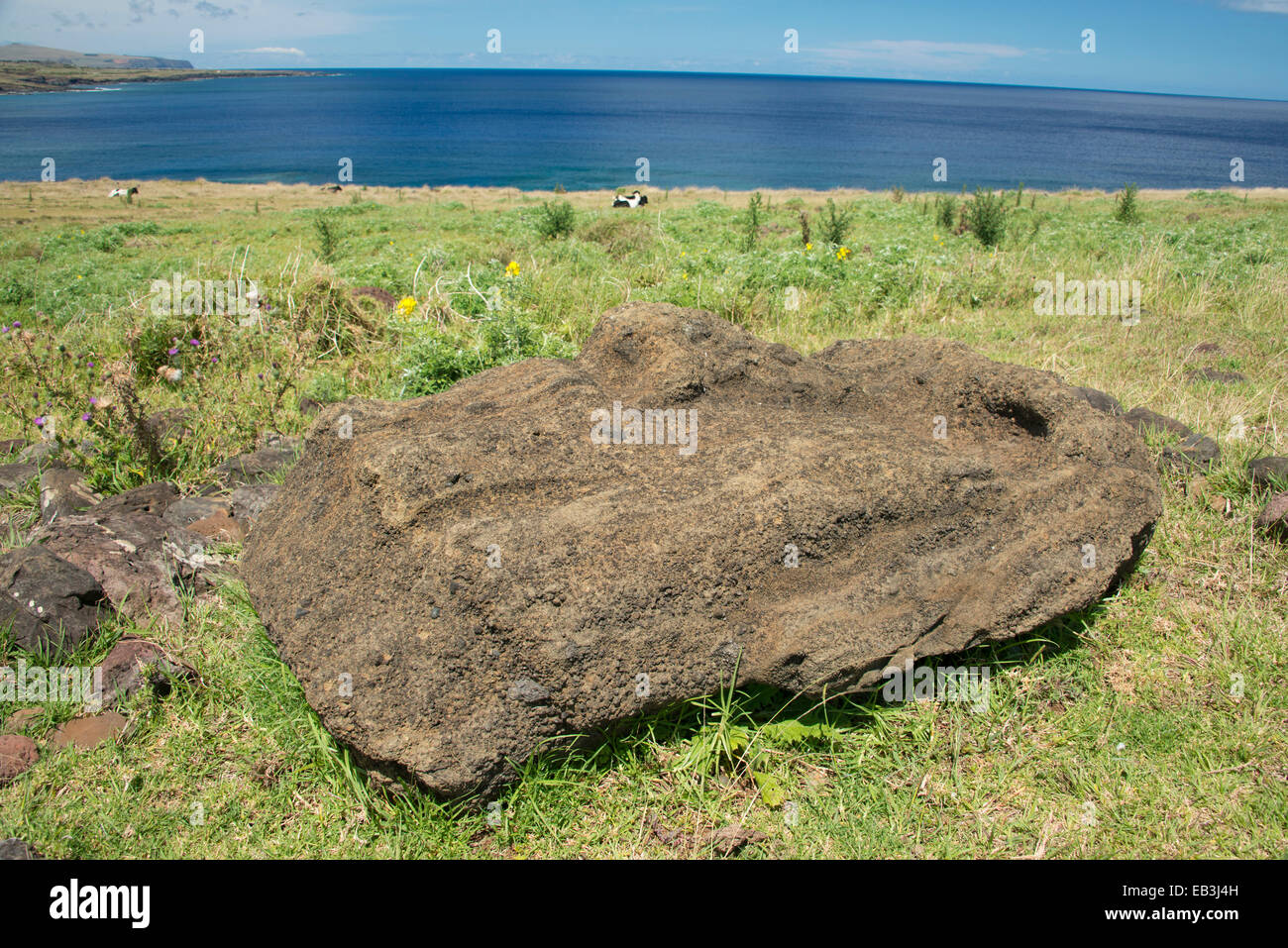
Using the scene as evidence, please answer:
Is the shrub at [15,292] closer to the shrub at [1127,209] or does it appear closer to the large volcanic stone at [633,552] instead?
the large volcanic stone at [633,552]

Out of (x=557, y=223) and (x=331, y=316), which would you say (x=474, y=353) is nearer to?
(x=331, y=316)

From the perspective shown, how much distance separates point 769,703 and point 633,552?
34.9 inches

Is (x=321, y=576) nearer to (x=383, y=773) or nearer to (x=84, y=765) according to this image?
(x=383, y=773)

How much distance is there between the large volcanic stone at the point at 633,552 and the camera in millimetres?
2775

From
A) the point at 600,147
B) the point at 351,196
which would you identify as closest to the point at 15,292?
the point at 351,196

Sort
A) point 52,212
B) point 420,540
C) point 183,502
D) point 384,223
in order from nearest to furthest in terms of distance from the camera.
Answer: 1. point 420,540
2. point 183,502
3. point 384,223
4. point 52,212

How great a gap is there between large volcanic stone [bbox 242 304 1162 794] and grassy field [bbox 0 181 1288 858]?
307 millimetres

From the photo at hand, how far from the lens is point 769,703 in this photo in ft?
10.5

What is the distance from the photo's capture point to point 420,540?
2992 millimetres

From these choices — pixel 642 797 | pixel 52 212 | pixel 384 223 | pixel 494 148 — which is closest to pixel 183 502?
pixel 642 797

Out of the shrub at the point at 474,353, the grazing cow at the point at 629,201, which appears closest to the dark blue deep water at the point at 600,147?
the grazing cow at the point at 629,201

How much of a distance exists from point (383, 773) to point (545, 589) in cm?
89

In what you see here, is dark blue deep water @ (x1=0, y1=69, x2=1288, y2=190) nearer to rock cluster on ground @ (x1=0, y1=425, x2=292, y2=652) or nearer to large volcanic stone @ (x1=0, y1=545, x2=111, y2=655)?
rock cluster on ground @ (x1=0, y1=425, x2=292, y2=652)
